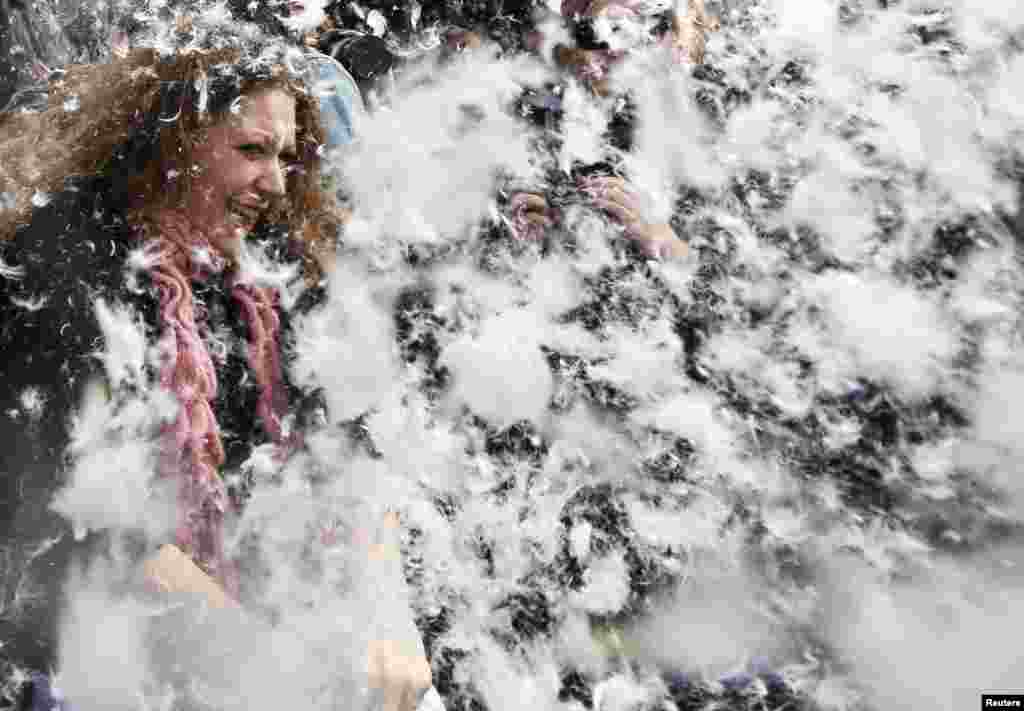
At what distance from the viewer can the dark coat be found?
3.86 feet

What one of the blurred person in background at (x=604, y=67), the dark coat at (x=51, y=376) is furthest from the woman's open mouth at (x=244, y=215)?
the blurred person in background at (x=604, y=67)

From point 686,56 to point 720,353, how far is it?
57 centimetres

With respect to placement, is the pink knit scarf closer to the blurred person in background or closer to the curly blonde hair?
the curly blonde hair

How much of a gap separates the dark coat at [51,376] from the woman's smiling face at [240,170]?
108mm

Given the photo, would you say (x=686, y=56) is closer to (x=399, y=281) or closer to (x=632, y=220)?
(x=632, y=220)

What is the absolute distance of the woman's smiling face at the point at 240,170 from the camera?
4.28ft

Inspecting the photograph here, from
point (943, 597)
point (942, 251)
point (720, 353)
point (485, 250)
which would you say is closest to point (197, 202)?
point (485, 250)

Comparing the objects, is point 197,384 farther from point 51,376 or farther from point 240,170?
point 240,170

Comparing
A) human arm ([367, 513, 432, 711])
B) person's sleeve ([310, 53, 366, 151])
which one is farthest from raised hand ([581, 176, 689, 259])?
human arm ([367, 513, 432, 711])

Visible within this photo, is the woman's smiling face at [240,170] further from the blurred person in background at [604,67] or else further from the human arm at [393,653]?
the human arm at [393,653]

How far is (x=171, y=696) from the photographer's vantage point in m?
1.17

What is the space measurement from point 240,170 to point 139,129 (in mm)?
177

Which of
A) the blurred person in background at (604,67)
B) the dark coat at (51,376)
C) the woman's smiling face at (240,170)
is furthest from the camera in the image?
Result: the blurred person in background at (604,67)

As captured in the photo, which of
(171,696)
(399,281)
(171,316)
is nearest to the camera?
(171,696)
